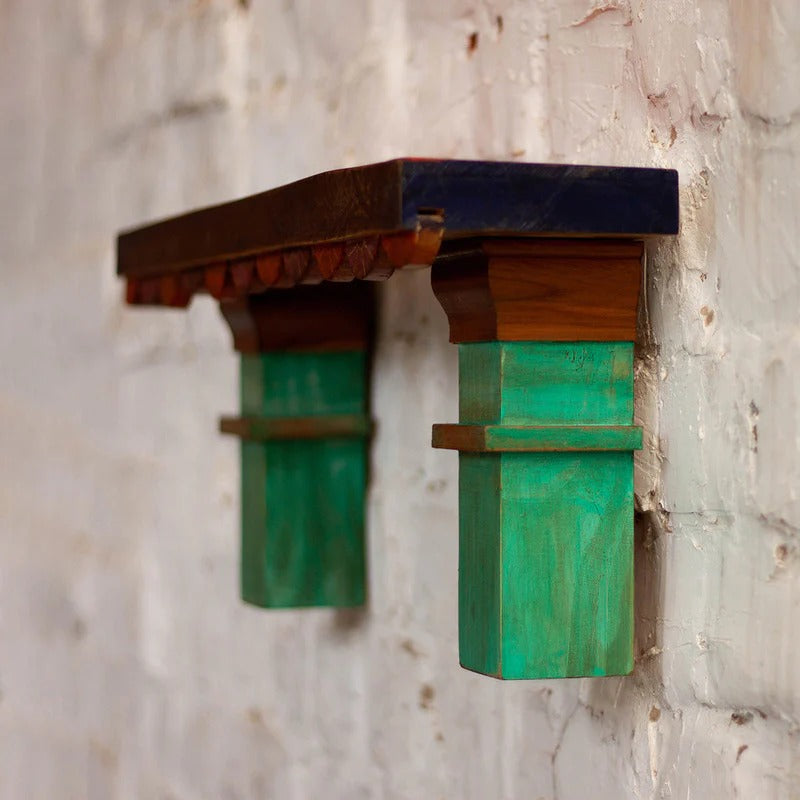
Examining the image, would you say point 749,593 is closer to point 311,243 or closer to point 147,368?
point 311,243

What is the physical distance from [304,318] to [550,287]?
38cm

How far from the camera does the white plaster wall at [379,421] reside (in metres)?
0.86

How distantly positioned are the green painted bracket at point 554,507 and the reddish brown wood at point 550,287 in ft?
0.04

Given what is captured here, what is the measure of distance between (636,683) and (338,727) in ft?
1.49

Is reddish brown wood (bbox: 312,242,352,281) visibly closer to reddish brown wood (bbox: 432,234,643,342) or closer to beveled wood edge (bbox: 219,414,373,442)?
reddish brown wood (bbox: 432,234,643,342)

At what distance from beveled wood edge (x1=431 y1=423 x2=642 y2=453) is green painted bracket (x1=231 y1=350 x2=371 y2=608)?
36cm

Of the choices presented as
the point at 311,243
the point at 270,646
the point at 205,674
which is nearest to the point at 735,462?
the point at 311,243

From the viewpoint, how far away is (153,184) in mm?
1757

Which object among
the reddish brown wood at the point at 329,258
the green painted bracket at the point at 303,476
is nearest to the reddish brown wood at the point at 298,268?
the reddish brown wood at the point at 329,258

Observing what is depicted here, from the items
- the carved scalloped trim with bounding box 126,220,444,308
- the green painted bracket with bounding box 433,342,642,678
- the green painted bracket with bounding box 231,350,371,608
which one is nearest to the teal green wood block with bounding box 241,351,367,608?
the green painted bracket with bounding box 231,350,371,608

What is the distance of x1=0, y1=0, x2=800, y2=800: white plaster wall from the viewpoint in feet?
2.81

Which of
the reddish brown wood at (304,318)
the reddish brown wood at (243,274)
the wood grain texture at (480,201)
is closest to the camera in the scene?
the wood grain texture at (480,201)

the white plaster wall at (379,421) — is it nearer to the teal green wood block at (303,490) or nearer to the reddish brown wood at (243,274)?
the teal green wood block at (303,490)

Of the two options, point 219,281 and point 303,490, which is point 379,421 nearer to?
point 303,490
